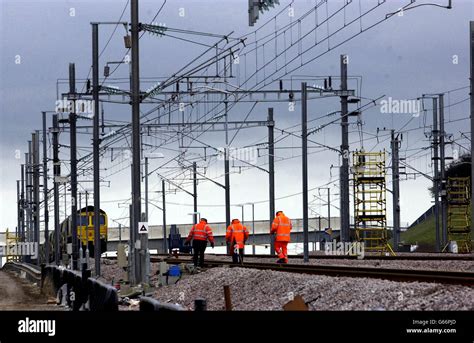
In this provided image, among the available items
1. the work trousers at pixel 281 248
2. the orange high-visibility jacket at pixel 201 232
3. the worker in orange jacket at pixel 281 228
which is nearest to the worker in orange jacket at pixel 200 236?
the orange high-visibility jacket at pixel 201 232

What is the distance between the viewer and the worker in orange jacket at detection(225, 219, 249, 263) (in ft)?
118

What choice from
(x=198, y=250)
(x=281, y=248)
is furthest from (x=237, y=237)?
(x=281, y=248)

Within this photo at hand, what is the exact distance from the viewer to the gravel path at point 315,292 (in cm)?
1673

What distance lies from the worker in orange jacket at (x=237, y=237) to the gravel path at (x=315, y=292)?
15.5ft

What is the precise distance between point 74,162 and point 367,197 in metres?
13.2

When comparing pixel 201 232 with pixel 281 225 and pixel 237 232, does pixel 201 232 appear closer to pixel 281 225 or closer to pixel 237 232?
pixel 237 232

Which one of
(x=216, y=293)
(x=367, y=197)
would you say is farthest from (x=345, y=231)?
(x=216, y=293)

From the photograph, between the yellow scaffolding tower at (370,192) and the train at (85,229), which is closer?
the yellow scaffolding tower at (370,192)

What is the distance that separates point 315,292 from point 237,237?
49.9ft

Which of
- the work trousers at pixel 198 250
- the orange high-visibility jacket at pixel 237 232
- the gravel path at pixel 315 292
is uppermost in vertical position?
the orange high-visibility jacket at pixel 237 232

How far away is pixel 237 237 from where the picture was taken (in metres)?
36.4

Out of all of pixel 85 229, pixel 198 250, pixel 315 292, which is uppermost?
pixel 85 229

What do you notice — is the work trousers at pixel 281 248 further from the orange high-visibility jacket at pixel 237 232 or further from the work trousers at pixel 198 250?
the work trousers at pixel 198 250
